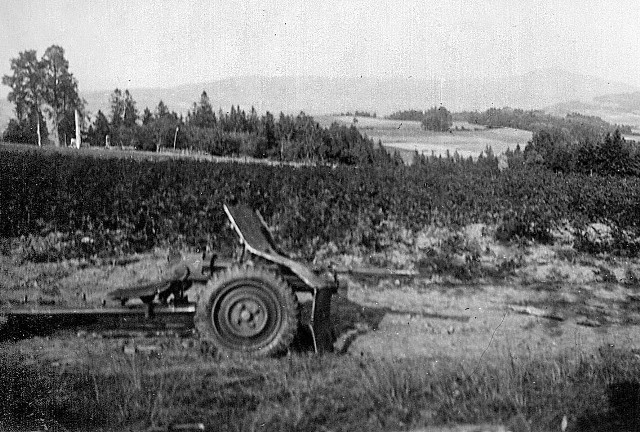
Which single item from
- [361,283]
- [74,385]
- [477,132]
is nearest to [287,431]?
[74,385]

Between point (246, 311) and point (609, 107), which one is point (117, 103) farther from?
point (246, 311)

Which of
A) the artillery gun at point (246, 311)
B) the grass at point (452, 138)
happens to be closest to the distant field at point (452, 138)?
the grass at point (452, 138)

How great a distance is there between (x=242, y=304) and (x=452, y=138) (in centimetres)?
3579

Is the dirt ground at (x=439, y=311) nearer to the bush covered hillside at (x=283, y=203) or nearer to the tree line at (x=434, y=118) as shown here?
the bush covered hillside at (x=283, y=203)

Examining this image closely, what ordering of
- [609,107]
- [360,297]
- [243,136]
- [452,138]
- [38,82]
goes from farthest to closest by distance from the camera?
[609,107] → [243,136] → [452,138] → [38,82] → [360,297]

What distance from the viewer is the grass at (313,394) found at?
4.34 metres

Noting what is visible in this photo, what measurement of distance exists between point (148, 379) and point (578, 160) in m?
23.9

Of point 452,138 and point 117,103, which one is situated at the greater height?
point 117,103

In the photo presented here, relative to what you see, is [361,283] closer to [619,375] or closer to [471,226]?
[619,375]

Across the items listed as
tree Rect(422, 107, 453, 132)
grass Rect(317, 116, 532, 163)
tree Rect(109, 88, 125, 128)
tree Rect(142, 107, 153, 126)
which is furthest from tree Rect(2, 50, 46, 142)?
tree Rect(109, 88, 125, 128)

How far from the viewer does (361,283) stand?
1016 centimetres

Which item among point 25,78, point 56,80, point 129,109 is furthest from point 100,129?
point 25,78

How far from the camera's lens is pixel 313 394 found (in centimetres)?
477

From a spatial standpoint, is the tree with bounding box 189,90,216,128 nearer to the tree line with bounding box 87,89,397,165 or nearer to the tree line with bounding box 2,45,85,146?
the tree line with bounding box 87,89,397,165
